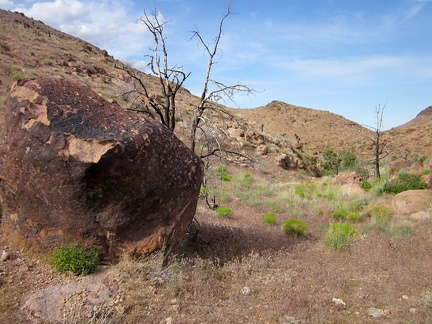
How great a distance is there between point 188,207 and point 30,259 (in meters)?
2.29

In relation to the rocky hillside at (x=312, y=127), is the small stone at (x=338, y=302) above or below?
below

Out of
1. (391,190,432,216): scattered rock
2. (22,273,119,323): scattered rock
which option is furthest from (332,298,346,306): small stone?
(391,190,432,216): scattered rock

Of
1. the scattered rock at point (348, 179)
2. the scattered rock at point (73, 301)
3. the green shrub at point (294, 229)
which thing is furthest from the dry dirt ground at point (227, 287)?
the scattered rock at point (348, 179)

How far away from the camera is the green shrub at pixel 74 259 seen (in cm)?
487

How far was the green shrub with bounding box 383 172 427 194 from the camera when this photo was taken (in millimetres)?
14086

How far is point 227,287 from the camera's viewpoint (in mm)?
5438

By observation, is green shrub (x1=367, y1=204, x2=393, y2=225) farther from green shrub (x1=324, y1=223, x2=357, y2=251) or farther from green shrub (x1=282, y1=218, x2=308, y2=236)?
green shrub (x1=282, y1=218, x2=308, y2=236)

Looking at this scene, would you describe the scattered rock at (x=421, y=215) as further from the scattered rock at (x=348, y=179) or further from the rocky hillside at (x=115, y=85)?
the scattered rock at (x=348, y=179)

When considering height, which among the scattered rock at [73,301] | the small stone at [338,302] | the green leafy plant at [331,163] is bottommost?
the small stone at [338,302]

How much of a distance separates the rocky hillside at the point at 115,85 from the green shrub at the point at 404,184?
6.33 metres

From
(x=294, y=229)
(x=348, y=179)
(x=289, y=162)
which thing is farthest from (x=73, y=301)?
(x=289, y=162)

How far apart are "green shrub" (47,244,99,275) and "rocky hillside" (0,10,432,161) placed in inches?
141

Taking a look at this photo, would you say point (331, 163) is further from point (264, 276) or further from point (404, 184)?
point (264, 276)

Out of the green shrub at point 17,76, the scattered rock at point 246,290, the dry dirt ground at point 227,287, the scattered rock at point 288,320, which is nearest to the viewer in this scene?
the dry dirt ground at point 227,287
